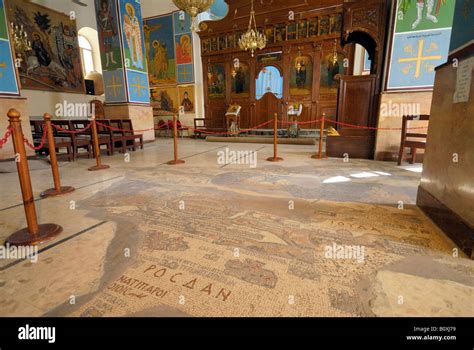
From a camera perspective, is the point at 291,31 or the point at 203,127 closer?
the point at 291,31

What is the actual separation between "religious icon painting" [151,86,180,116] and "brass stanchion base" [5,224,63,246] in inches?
543

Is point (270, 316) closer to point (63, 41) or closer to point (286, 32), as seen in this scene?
point (286, 32)

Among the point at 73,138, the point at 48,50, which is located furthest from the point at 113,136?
the point at 48,50

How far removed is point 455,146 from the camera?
2.49 metres

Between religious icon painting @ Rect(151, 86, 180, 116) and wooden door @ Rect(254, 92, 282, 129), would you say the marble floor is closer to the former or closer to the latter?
wooden door @ Rect(254, 92, 282, 129)

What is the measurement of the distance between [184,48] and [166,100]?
3.21 metres

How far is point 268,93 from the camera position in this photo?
44.7 feet

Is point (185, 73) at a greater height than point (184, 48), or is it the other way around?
point (184, 48)

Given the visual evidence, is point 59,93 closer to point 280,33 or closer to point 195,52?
point 195,52

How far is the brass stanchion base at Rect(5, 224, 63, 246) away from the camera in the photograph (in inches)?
94.7

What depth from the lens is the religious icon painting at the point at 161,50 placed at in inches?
587

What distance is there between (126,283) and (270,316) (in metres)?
1.05

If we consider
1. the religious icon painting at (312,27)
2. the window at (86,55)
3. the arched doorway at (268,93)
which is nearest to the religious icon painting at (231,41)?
the arched doorway at (268,93)

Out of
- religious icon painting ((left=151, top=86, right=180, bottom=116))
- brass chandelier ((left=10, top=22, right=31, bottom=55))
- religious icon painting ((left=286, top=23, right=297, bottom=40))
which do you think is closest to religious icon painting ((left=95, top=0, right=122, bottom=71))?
brass chandelier ((left=10, top=22, right=31, bottom=55))
